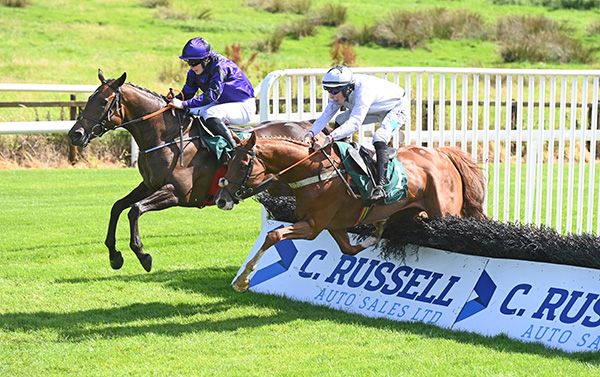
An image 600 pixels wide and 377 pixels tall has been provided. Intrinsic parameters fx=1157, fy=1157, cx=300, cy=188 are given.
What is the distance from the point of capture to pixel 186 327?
8.54m

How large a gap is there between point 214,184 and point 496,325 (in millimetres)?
2847

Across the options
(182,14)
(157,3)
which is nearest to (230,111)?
(182,14)

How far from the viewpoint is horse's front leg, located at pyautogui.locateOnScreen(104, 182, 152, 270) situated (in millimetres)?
9422

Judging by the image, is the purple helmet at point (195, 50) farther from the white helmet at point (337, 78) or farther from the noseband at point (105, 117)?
the white helmet at point (337, 78)

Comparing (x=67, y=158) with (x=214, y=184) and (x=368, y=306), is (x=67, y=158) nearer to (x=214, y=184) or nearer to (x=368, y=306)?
(x=214, y=184)

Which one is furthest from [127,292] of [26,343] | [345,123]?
[345,123]

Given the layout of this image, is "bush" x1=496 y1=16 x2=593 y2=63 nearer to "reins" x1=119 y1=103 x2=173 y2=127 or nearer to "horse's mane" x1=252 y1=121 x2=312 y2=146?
"horse's mane" x1=252 y1=121 x2=312 y2=146

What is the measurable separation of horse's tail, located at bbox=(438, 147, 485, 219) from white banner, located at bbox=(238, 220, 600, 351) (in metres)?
0.81

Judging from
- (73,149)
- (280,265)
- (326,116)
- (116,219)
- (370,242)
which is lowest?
(73,149)

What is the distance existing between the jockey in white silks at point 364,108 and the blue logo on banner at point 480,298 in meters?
1.01

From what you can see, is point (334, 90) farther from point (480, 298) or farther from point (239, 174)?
point (480, 298)

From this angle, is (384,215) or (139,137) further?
(139,137)

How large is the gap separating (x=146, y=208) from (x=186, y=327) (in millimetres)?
1232

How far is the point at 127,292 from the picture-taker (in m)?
9.92
